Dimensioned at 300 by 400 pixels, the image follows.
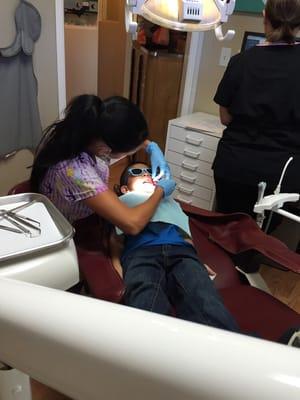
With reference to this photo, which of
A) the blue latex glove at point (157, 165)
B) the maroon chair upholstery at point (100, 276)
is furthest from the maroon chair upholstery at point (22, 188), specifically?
the blue latex glove at point (157, 165)

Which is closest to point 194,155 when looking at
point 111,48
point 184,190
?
point 184,190

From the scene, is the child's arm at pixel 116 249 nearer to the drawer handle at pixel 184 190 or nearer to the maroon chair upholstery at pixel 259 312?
the maroon chair upholstery at pixel 259 312

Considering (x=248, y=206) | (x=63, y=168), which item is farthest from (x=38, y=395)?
(x=248, y=206)

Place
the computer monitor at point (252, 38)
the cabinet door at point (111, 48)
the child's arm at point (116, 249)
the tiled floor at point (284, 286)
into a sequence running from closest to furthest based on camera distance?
the child's arm at point (116, 249) → the tiled floor at point (284, 286) → the computer monitor at point (252, 38) → the cabinet door at point (111, 48)

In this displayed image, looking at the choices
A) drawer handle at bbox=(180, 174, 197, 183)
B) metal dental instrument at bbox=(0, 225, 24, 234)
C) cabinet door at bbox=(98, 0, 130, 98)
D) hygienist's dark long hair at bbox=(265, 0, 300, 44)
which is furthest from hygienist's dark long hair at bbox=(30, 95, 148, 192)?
cabinet door at bbox=(98, 0, 130, 98)

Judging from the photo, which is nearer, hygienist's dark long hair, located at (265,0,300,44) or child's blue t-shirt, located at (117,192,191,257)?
child's blue t-shirt, located at (117,192,191,257)

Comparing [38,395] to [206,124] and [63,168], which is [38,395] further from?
[206,124]

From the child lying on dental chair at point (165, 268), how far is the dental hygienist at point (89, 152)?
12cm

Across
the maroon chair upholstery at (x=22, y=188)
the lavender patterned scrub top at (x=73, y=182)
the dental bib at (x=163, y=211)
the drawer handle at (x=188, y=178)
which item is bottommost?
the drawer handle at (x=188, y=178)

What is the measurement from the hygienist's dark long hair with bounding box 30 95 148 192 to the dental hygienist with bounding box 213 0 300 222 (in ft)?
2.17

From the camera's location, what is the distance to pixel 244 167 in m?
1.75

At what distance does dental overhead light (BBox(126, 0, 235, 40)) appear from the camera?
3.75 ft

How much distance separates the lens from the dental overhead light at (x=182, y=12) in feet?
3.75

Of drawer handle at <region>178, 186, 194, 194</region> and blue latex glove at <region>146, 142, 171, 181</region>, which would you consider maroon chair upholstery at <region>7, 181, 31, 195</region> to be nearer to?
blue latex glove at <region>146, 142, 171, 181</region>
